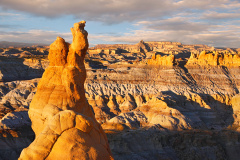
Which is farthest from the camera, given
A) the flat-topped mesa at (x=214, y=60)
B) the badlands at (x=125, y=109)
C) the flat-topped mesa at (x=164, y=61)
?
the flat-topped mesa at (x=214, y=60)

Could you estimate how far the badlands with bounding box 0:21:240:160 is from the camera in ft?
24.7

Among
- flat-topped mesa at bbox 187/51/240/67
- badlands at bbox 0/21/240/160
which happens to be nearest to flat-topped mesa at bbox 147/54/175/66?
badlands at bbox 0/21/240/160

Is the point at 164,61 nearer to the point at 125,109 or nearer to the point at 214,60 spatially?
the point at 214,60

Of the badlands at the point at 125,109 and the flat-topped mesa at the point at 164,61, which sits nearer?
the badlands at the point at 125,109

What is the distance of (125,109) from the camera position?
5053cm

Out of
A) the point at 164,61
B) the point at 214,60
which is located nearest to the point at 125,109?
the point at 164,61

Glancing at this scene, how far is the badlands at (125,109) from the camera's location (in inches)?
296

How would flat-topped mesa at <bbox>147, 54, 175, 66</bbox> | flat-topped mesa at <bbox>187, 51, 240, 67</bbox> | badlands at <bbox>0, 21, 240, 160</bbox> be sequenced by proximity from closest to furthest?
badlands at <bbox>0, 21, 240, 160</bbox> < flat-topped mesa at <bbox>147, 54, 175, 66</bbox> < flat-topped mesa at <bbox>187, 51, 240, 67</bbox>

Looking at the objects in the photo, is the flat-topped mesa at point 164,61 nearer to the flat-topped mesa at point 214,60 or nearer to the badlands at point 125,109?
the badlands at point 125,109

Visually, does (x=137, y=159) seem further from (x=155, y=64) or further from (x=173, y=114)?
(x=155, y=64)

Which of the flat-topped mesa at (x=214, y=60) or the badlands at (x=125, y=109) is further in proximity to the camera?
the flat-topped mesa at (x=214, y=60)

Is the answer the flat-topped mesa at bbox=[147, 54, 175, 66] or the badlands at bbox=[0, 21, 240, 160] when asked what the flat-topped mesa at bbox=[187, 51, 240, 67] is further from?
the flat-topped mesa at bbox=[147, 54, 175, 66]

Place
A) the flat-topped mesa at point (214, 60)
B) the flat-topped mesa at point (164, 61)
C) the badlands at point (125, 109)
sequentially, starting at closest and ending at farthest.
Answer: the badlands at point (125, 109), the flat-topped mesa at point (164, 61), the flat-topped mesa at point (214, 60)

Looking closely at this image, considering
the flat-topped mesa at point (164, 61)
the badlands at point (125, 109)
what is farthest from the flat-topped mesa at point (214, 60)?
the flat-topped mesa at point (164, 61)
